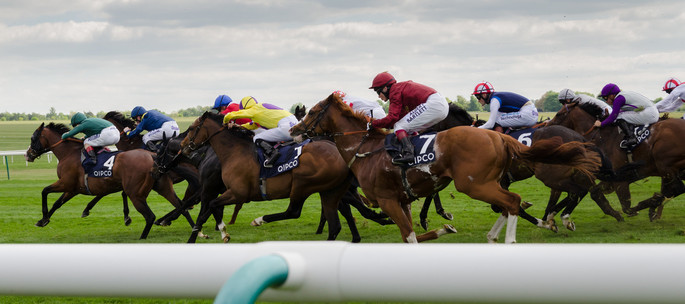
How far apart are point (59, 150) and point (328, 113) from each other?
4.82 m

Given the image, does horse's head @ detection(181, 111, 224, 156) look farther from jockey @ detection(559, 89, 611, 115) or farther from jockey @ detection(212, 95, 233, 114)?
jockey @ detection(559, 89, 611, 115)

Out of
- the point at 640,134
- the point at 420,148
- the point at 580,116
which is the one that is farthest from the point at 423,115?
the point at 580,116

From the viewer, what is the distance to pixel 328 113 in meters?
6.62

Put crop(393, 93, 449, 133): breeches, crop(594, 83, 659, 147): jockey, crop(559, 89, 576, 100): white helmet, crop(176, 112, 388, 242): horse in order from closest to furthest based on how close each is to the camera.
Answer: crop(393, 93, 449, 133): breeches < crop(176, 112, 388, 242): horse < crop(594, 83, 659, 147): jockey < crop(559, 89, 576, 100): white helmet

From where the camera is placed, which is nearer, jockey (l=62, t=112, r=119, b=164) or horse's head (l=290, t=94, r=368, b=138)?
horse's head (l=290, t=94, r=368, b=138)

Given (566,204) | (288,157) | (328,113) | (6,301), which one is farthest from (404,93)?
(6,301)

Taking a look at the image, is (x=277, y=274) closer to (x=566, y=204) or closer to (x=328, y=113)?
(x=328, y=113)

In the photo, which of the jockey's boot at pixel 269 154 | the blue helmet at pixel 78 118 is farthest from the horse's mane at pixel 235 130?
the blue helmet at pixel 78 118

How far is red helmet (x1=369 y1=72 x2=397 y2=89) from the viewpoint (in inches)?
254

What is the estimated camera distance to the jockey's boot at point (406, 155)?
231 inches

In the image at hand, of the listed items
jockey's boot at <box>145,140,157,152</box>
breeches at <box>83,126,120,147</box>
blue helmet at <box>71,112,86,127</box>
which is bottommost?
jockey's boot at <box>145,140,157,152</box>

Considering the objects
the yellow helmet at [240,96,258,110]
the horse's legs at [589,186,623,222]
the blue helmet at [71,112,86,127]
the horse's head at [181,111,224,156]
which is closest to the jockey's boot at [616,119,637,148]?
the horse's legs at [589,186,623,222]

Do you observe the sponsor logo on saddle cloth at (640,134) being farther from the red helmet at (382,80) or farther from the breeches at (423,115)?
the red helmet at (382,80)

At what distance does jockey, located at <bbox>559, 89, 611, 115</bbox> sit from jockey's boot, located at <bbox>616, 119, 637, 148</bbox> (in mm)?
558
